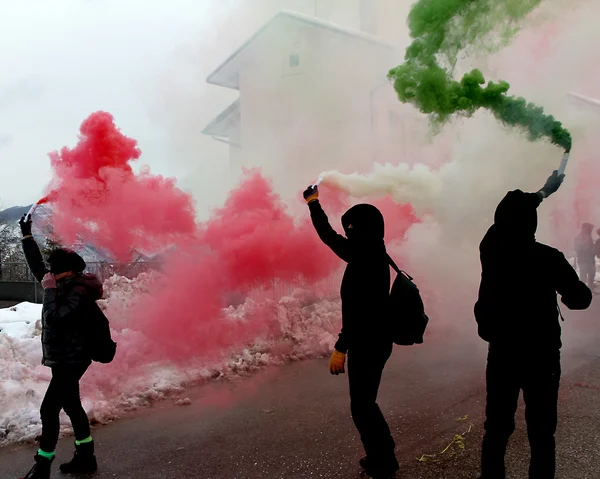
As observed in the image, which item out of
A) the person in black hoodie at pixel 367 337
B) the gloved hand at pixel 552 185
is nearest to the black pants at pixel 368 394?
the person in black hoodie at pixel 367 337

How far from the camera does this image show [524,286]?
2.60 m

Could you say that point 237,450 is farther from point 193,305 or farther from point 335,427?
point 193,305

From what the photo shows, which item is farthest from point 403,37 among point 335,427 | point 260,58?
point 335,427

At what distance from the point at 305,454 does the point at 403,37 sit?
1152 centimetres

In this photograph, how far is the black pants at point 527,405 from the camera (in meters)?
2.54

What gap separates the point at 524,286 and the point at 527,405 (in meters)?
0.65

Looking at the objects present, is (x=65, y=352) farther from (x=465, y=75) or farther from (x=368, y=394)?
(x=465, y=75)

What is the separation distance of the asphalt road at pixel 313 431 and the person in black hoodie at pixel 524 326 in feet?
1.75

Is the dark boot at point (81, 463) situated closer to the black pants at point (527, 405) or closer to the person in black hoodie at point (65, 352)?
the person in black hoodie at point (65, 352)

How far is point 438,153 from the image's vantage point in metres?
8.98

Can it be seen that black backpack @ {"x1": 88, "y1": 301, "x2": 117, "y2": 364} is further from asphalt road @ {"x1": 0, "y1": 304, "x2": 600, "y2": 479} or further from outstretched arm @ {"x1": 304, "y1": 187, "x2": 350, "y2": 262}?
outstretched arm @ {"x1": 304, "y1": 187, "x2": 350, "y2": 262}

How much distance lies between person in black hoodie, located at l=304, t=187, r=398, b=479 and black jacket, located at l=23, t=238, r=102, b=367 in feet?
5.71

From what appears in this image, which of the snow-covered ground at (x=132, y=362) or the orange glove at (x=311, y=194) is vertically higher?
the orange glove at (x=311, y=194)

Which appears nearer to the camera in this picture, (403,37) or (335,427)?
(335,427)
